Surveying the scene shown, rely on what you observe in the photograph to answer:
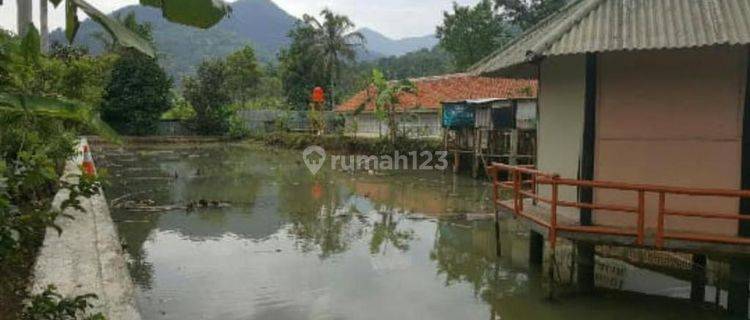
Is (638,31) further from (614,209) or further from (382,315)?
(382,315)

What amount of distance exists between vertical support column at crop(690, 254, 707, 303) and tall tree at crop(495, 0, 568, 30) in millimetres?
36631

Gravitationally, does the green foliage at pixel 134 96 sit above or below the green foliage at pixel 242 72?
below

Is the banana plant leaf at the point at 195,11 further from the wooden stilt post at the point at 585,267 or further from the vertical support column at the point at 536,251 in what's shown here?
the vertical support column at the point at 536,251

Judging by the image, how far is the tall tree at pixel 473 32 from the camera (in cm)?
4522

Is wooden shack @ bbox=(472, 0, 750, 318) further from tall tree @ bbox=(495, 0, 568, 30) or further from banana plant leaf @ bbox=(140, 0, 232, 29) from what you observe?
tall tree @ bbox=(495, 0, 568, 30)

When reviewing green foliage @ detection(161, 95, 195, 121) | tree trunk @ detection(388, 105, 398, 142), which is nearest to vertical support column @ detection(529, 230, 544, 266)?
tree trunk @ detection(388, 105, 398, 142)

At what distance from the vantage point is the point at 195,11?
192 cm

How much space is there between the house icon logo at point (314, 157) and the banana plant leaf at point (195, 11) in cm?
2529

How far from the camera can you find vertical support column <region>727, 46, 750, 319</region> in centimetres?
796

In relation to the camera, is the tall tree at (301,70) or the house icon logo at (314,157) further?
the tall tree at (301,70)

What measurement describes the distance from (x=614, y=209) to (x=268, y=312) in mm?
4323

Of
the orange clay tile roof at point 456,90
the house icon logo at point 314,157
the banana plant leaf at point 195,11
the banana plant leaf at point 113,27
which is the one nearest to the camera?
the banana plant leaf at point 195,11

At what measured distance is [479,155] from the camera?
2483 cm

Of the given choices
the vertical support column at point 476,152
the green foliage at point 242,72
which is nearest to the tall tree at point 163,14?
the vertical support column at point 476,152
